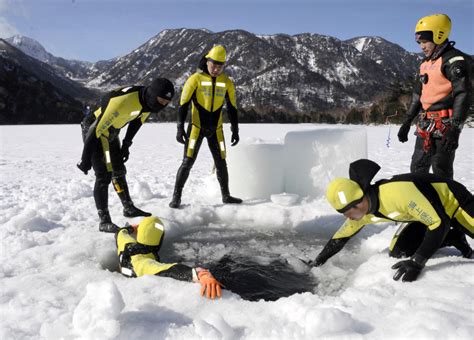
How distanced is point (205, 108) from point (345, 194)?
288 centimetres

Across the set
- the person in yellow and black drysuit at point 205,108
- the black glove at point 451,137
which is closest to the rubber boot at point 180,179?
the person in yellow and black drysuit at point 205,108

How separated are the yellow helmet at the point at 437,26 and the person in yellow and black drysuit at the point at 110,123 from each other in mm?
2454

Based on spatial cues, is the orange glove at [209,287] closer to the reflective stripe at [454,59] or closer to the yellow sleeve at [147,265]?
the yellow sleeve at [147,265]

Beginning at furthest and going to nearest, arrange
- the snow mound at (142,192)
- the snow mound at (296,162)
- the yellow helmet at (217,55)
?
1. the snow mound at (142,192)
2. the snow mound at (296,162)
3. the yellow helmet at (217,55)

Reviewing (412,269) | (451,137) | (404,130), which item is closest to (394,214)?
(412,269)

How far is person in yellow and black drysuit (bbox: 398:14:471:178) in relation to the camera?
3627mm

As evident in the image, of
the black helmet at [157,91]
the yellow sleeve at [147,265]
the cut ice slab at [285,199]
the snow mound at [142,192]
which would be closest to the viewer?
the yellow sleeve at [147,265]

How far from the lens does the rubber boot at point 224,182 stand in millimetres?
5520

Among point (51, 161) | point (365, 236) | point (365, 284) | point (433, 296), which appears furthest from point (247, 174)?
point (51, 161)

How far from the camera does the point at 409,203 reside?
2848mm

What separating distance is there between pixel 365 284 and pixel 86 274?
219 centimetres

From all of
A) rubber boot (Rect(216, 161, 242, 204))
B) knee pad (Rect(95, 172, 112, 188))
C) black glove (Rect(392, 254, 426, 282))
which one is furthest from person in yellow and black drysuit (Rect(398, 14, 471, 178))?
knee pad (Rect(95, 172, 112, 188))

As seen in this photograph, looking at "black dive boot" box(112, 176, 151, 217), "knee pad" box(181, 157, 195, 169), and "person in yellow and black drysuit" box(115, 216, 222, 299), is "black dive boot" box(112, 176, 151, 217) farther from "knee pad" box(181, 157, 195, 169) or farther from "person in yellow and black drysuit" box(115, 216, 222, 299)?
"person in yellow and black drysuit" box(115, 216, 222, 299)

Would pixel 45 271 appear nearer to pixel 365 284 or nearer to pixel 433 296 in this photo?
pixel 365 284
